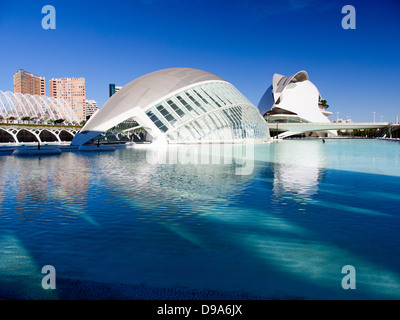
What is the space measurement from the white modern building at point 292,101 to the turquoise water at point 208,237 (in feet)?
280

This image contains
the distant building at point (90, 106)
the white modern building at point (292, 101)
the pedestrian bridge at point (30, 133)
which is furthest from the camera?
the distant building at point (90, 106)

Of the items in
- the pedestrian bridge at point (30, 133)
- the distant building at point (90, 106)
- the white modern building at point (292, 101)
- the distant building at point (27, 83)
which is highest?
the distant building at point (27, 83)

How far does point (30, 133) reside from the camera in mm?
57406

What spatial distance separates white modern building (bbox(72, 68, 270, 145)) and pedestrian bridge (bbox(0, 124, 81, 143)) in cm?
1886

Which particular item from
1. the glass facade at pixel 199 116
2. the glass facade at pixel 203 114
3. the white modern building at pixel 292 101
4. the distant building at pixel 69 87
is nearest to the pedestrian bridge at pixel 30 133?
the glass facade at pixel 199 116

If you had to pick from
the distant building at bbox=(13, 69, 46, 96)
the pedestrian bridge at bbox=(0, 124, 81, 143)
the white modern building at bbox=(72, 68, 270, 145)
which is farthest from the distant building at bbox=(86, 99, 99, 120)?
the white modern building at bbox=(72, 68, 270, 145)

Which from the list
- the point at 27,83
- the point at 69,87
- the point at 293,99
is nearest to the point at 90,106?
the point at 69,87

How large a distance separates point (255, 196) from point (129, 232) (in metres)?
4.03

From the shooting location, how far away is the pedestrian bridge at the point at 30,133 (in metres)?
49.5

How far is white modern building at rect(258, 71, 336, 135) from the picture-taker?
91.2 meters

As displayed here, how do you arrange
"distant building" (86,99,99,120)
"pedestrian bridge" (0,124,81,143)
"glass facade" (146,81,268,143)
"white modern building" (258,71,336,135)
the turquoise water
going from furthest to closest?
"distant building" (86,99,99,120), "white modern building" (258,71,336,135), "pedestrian bridge" (0,124,81,143), "glass facade" (146,81,268,143), the turquoise water

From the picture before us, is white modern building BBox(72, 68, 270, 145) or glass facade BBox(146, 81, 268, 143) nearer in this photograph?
white modern building BBox(72, 68, 270, 145)

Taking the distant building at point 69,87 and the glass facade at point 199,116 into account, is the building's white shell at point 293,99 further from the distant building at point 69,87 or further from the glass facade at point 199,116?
the distant building at point 69,87

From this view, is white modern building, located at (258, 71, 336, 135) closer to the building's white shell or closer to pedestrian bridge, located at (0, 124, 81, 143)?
the building's white shell
